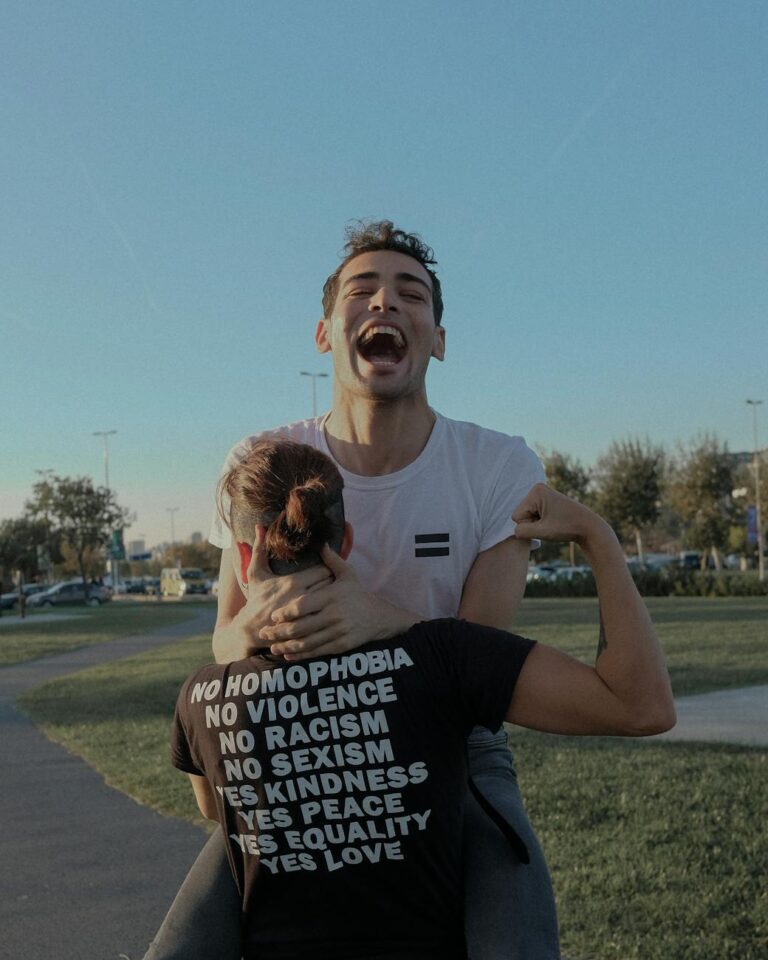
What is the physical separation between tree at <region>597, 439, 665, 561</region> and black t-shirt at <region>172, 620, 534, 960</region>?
47869mm

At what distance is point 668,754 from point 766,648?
789 centimetres

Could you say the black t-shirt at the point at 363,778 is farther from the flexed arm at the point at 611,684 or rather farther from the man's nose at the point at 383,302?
the man's nose at the point at 383,302

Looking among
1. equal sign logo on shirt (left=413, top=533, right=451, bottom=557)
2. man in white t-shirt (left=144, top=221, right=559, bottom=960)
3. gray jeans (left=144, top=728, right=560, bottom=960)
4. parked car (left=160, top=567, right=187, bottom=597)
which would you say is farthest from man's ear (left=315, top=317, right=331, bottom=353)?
parked car (left=160, top=567, right=187, bottom=597)

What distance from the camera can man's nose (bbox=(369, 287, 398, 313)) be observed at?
271 cm

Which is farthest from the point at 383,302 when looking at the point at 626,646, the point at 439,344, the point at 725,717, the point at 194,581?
the point at 194,581

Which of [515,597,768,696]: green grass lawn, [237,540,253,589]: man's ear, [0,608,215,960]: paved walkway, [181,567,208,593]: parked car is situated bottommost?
[0,608,215,960]: paved walkway

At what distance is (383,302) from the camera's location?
2.72 metres

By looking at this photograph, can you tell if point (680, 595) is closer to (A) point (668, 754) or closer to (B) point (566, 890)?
(A) point (668, 754)

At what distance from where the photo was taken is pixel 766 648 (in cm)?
1469

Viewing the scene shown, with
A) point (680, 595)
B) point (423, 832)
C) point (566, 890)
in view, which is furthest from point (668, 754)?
point (680, 595)

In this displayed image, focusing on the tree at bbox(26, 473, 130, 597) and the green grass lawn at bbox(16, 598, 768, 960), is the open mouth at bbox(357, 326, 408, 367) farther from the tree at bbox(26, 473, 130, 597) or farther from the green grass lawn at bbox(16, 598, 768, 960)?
the tree at bbox(26, 473, 130, 597)

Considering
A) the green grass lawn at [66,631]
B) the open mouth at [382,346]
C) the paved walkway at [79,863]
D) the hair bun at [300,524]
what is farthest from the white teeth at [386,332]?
the green grass lawn at [66,631]

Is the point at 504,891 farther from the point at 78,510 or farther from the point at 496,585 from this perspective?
the point at 78,510

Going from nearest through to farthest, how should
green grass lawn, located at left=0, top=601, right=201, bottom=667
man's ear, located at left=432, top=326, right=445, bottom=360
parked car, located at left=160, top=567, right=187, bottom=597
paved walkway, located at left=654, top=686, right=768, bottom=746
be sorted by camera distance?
1. man's ear, located at left=432, top=326, right=445, bottom=360
2. paved walkway, located at left=654, top=686, right=768, bottom=746
3. green grass lawn, located at left=0, top=601, right=201, bottom=667
4. parked car, located at left=160, top=567, right=187, bottom=597
